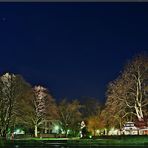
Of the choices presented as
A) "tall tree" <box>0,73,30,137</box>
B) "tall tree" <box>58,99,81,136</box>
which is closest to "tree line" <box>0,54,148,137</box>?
"tall tree" <box>0,73,30,137</box>

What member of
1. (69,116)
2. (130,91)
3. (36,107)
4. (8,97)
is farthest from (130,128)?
(69,116)

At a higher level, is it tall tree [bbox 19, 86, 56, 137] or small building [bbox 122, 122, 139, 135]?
tall tree [bbox 19, 86, 56, 137]

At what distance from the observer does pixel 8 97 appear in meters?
39.2

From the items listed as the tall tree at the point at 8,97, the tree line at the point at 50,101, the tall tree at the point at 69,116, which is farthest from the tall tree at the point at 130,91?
the tall tree at the point at 69,116

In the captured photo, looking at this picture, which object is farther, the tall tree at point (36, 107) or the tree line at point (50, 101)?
the tall tree at point (36, 107)

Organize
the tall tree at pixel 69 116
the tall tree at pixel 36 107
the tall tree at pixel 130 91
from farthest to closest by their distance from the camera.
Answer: the tall tree at pixel 69 116 → the tall tree at pixel 36 107 → the tall tree at pixel 130 91

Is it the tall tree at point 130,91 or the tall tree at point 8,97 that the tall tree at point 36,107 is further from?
the tall tree at point 130,91

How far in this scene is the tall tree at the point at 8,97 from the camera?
36781mm

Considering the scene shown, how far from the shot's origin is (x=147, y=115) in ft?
125

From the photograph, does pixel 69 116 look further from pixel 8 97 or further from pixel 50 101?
pixel 8 97

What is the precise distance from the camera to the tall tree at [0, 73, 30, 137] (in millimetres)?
36781

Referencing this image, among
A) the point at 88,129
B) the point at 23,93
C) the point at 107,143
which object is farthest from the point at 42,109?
the point at 107,143

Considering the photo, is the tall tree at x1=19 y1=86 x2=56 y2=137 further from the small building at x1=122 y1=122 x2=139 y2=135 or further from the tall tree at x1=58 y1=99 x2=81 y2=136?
the small building at x1=122 y1=122 x2=139 y2=135

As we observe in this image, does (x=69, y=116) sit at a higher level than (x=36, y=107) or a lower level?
lower
